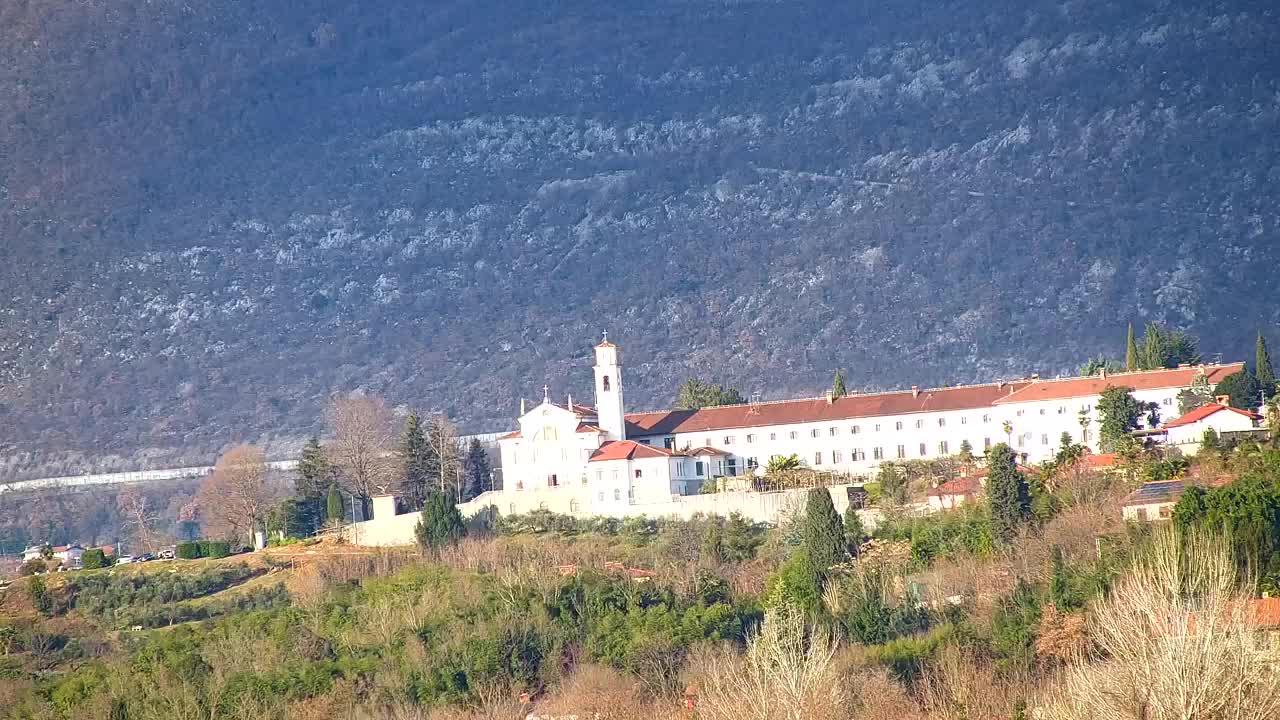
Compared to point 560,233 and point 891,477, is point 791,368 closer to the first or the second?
Result: point 560,233

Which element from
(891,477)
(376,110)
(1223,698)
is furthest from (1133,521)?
(376,110)

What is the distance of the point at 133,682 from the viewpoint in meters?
48.7

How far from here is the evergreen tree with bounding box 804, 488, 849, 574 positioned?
5125 cm

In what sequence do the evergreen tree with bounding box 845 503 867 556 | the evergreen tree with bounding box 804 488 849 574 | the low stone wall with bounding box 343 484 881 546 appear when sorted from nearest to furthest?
the evergreen tree with bounding box 804 488 849 574, the evergreen tree with bounding box 845 503 867 556, the low stone wall with bounding box 343 484 881 546

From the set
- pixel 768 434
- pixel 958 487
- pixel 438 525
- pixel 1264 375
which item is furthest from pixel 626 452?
pixel 1264 375

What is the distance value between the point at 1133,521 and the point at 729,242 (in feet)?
257

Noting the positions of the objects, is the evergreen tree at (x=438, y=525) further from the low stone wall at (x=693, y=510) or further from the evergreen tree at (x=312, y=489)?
the evergreen tree at (x=312, y=489)

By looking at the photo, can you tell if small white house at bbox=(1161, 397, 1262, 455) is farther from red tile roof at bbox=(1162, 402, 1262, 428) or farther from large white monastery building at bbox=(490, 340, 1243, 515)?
large white monastery building at bbox=(490, 340, 1243, 515)

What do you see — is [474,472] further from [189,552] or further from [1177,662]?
[1177,662]

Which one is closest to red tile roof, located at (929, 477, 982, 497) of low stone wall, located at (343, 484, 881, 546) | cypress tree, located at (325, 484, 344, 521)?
low stone wall, located at (343, 484, 881, 546)

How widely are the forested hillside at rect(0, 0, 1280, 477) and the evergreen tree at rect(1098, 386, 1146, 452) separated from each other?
147 ft

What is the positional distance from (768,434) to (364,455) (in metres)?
13.7

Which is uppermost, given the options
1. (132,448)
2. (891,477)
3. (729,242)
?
(729,242)

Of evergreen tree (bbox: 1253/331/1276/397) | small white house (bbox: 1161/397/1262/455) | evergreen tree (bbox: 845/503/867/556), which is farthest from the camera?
evergreen tree (bbox: 1253/331/1276/397)
